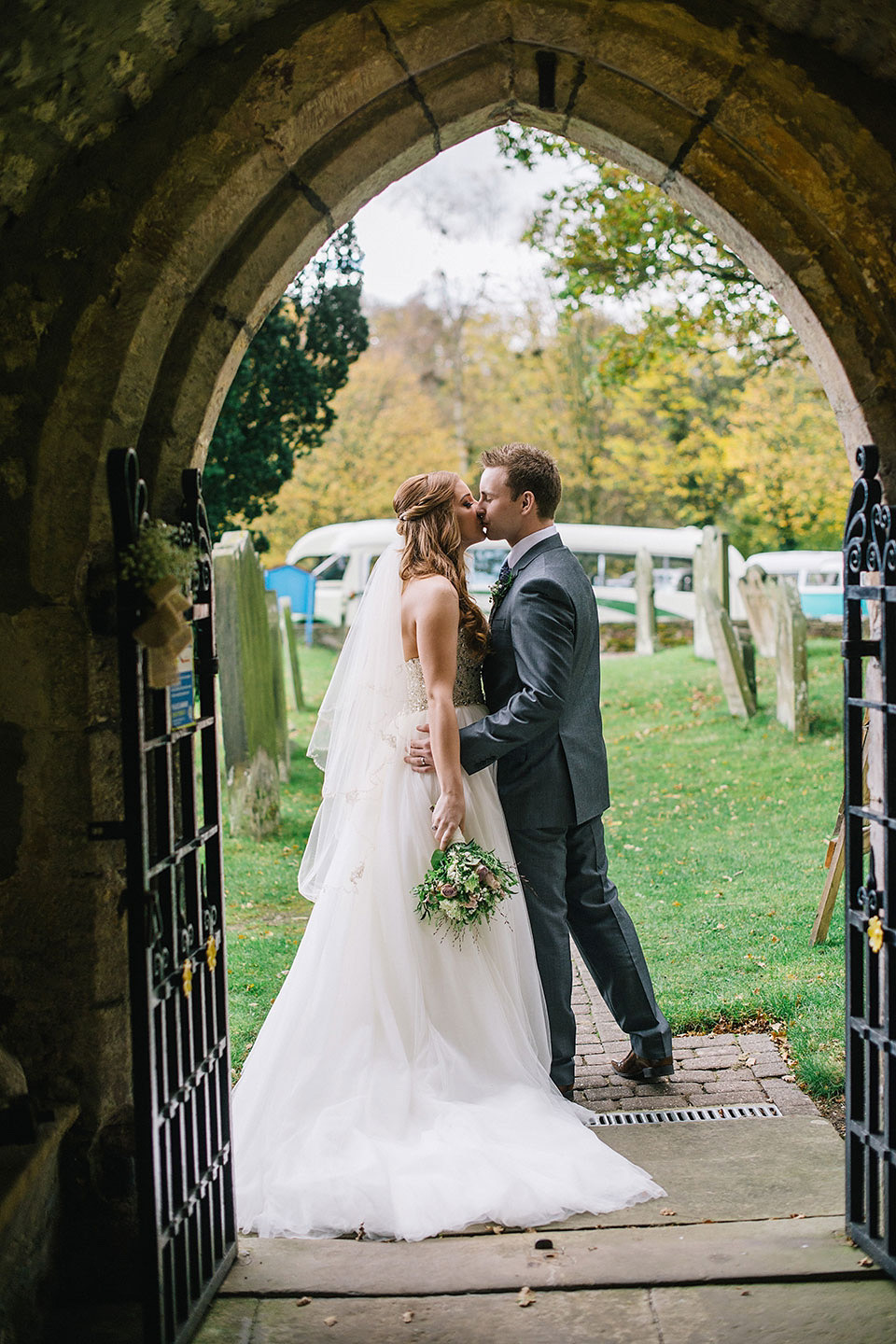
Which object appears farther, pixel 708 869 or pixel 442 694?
pixel 708 869

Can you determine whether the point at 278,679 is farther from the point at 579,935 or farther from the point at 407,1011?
the point at 407,1011

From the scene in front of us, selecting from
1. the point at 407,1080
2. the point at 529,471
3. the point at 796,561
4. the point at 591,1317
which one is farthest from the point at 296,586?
the point at 591,1317

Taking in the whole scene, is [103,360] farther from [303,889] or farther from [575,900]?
[575,900]

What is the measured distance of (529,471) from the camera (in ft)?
13.3

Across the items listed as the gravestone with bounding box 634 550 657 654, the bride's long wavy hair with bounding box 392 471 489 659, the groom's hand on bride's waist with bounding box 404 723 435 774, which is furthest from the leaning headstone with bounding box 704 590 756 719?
the groom's hand on bride's waist with bounding box 404 723 435 774

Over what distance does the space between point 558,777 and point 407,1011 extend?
0.94 metres

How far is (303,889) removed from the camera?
13.1ft

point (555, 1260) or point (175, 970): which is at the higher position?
point (175, 970)

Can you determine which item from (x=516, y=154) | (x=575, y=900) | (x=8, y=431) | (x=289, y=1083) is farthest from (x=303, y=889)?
(x=516, y=154)

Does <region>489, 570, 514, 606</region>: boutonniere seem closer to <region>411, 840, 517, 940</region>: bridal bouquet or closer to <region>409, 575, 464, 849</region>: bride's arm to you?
<region>409, 575, 464, 849</region>: bride's arm

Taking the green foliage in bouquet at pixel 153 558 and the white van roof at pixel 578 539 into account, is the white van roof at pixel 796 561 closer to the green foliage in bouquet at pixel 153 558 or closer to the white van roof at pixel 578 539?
the white van roof at pixel 578 539

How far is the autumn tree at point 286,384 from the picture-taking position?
8.68m

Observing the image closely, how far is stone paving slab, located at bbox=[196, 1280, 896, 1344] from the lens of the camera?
2686 millimetres

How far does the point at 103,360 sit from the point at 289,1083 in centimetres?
223
